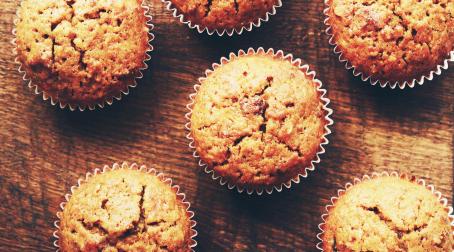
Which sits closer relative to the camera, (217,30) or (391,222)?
(391,222)

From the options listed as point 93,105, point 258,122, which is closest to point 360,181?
point 258,122

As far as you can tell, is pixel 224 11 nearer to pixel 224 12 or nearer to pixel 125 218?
pixel 224 12

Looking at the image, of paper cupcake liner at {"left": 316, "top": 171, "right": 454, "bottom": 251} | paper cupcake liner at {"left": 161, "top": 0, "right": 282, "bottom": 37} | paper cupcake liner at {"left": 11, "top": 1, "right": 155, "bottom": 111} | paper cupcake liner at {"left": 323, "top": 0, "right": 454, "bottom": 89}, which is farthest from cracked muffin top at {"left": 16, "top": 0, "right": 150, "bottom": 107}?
paper cupcake liner at {"left": 316, "top": 171, "right": 454, "bottom": 251}

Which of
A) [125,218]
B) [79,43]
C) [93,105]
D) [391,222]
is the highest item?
[79,43]

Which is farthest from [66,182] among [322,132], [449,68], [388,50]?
[449,68]

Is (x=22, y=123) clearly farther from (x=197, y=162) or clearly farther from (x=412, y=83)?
(x=412, y=83)

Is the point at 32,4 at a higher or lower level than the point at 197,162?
higher

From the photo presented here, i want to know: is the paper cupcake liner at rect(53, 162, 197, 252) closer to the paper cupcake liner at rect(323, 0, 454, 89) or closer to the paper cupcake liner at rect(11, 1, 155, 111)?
the paper cupcake liner at rect(11, 1, 155, 111)
